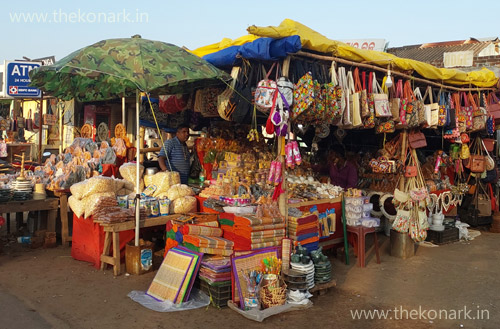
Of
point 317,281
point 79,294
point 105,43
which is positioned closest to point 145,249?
point 79,294

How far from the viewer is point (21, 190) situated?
6852 mm

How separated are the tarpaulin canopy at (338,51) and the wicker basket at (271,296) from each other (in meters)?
2.91

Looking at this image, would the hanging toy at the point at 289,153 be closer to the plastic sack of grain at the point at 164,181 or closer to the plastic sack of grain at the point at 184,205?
the plastic sack of grain at the point at 184,205

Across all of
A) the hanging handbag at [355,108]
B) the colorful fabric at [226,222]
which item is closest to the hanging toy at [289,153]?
the colorful fabric at [226,222]

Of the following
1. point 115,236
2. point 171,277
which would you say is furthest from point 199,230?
point 115,236

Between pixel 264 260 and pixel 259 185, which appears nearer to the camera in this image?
pixel 264 260

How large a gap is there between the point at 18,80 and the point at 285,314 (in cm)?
1010

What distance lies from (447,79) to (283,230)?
16.2 ft

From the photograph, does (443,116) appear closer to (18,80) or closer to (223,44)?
(223,44)

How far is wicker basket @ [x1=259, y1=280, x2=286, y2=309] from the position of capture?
4605mm

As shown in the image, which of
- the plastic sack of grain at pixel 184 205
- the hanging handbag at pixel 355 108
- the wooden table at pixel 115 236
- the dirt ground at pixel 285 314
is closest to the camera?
the dirt ground at pixel 285 314

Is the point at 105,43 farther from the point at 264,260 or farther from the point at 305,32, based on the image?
the point at 264,260

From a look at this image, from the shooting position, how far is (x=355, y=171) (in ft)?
28.8

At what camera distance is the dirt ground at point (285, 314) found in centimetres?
434
